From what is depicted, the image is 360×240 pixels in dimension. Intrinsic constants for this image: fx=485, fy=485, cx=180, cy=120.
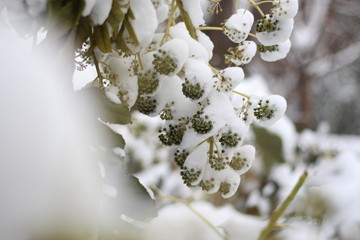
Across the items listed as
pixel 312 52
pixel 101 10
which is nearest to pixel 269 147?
pixel 101 10

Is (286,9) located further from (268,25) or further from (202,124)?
(202,124)

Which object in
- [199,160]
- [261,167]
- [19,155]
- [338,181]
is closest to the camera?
[19,155]

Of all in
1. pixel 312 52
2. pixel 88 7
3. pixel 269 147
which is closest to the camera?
pixel 88 7

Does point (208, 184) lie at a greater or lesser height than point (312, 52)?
greater

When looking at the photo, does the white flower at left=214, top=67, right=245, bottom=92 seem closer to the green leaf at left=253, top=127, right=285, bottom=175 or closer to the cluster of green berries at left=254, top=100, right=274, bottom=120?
the cluster of green berries at left=254, top=100, right=274, bottom=120

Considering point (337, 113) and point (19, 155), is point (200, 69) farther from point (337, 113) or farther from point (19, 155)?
point (337, 113)

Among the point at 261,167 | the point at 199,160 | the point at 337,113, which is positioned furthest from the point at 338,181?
the point at 337,113

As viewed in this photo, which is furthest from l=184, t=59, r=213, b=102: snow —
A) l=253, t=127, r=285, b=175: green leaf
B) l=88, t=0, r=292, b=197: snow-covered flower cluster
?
l=253, t=127, r=285, b=175: green leaf
